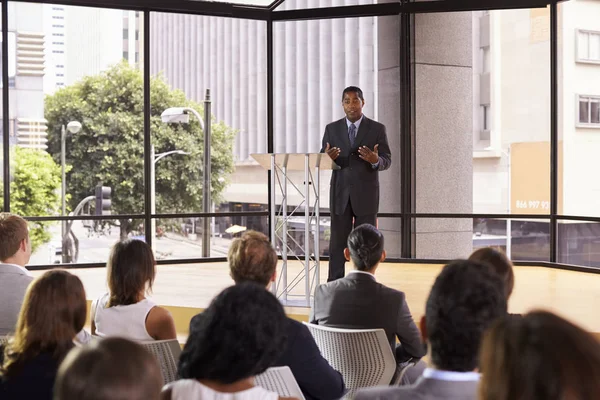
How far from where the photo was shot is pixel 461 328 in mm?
1700

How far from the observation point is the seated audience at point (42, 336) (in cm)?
201

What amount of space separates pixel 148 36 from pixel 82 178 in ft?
5.65

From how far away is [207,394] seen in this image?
1702 mm

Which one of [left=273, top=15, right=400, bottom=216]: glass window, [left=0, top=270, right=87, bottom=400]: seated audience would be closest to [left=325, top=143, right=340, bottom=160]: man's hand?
[left=0, top=270, right=87, bottom=400]: seated audience

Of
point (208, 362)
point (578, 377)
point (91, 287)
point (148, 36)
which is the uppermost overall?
point (148, 36)

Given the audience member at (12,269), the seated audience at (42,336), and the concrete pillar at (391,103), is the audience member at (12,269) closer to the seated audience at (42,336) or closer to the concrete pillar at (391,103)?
the seated audience at (42,336)

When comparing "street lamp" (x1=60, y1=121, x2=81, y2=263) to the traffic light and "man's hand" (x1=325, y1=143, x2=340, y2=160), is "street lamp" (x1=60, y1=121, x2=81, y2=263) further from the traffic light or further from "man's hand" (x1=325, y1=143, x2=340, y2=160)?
"man's hand" (x1=325, y1=143, x2=340, y2=160)

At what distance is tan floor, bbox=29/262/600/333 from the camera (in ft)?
17.7

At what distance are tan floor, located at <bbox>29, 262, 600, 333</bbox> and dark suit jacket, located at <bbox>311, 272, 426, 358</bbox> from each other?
167 centimetres

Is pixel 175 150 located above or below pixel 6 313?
above

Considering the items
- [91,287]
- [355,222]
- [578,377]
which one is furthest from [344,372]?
[91,287]

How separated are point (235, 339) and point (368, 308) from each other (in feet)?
5.07

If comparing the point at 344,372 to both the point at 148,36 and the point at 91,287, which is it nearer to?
the point at 91,287

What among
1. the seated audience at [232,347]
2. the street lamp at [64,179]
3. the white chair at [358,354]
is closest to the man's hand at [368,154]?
the white chair at [358,354]
